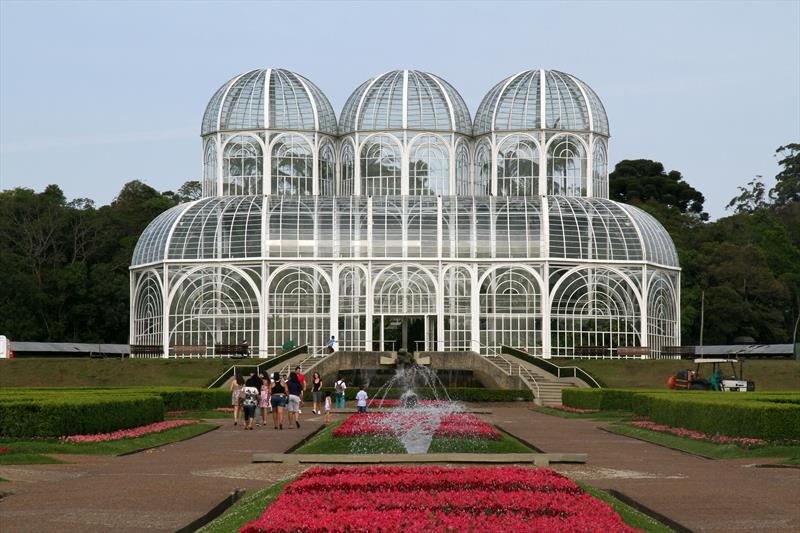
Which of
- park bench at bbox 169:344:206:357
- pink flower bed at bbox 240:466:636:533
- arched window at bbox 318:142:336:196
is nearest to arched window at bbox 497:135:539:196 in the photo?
arched window at bbox 318:142:336:196

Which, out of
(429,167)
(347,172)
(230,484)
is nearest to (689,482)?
(230,484)

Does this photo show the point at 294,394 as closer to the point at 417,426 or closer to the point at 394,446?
the point at 417,426

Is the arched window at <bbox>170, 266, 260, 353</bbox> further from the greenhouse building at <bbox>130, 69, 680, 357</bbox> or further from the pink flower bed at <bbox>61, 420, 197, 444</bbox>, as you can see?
the pink flower bed at <bbox>61, 420, 197, 444</bbox>

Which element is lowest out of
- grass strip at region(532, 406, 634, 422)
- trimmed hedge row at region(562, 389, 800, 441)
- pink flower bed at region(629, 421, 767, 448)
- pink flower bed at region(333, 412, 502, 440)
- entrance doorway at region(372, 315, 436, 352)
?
grass strip at region(532, 406, 634, 422)

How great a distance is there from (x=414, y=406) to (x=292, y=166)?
30.7 metres

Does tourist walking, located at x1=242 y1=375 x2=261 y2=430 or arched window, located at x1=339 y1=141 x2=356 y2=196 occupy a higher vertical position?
arched window, located at x1=339 y1=141 x2=356 y2=196

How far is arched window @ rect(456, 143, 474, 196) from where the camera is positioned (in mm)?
79062

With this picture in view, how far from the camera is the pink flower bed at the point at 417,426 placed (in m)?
32.5

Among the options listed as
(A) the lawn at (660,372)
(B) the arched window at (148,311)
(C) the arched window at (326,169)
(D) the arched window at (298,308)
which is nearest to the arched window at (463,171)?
(C) the arched window at (326,169)

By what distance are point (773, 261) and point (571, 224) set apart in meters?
35.4

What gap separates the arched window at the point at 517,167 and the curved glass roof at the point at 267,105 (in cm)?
1028

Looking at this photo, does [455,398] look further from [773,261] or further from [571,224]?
[773,261]

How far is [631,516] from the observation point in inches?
727

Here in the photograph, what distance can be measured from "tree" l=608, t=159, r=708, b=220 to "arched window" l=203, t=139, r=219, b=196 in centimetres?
5317
